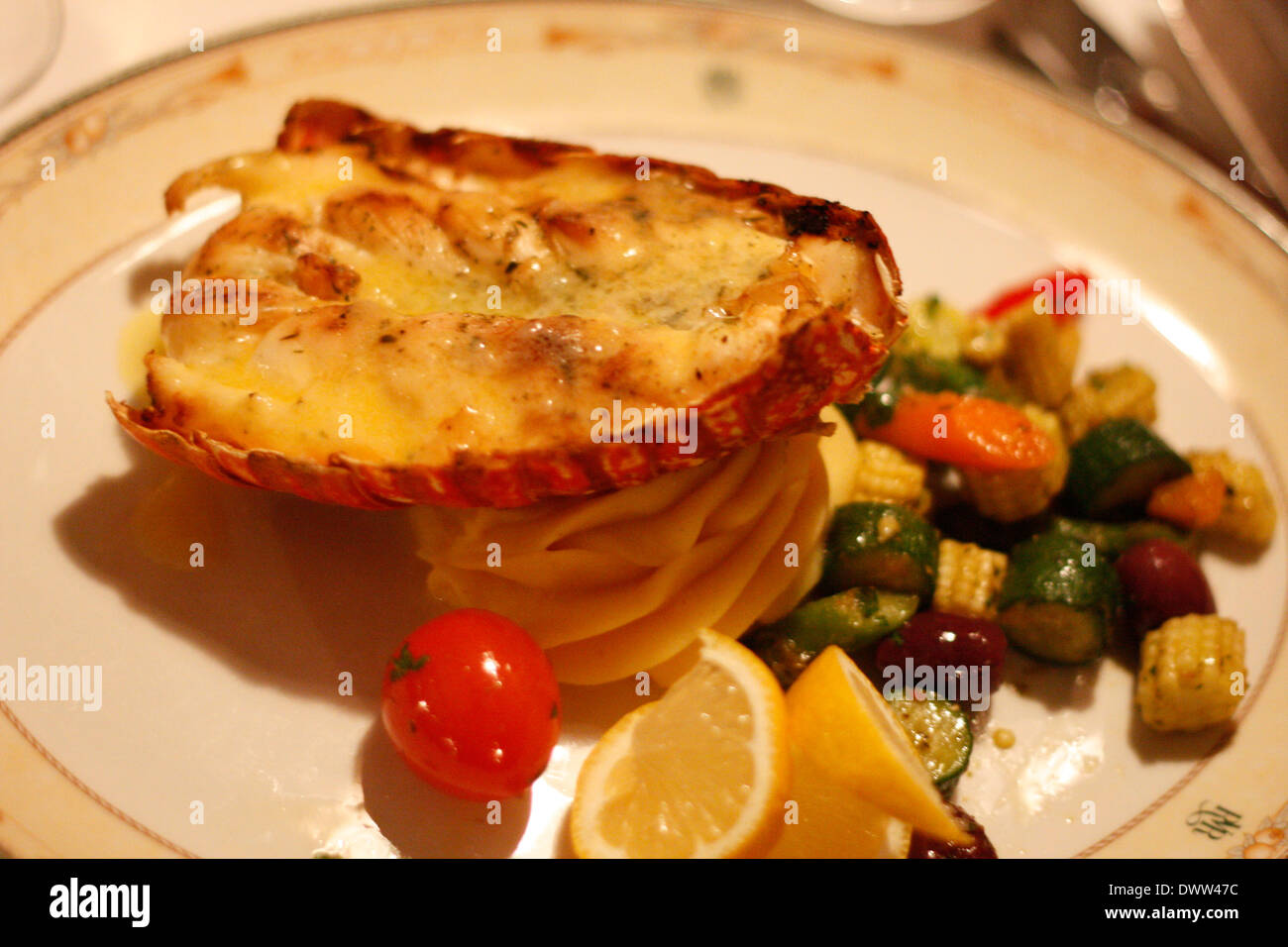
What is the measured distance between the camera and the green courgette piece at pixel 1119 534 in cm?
347

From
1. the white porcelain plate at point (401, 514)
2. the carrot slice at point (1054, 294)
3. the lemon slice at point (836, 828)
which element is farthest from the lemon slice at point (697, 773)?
the carrot slice at point (1054, 294)

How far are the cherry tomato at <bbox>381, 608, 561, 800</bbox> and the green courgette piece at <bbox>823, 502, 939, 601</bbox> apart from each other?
100cm

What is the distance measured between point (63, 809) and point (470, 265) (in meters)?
1.78

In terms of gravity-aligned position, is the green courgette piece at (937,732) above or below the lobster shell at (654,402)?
below

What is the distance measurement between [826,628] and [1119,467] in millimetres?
1168

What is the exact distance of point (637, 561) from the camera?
3.18 m

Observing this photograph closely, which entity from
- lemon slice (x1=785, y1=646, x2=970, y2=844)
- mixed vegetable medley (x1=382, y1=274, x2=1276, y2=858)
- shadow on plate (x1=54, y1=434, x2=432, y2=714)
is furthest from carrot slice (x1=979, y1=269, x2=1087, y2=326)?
shadow on plate (x1=54, y1=434, x2=432, y2=714)

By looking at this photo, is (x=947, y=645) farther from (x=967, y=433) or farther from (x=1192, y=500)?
(x=1192, y=500)

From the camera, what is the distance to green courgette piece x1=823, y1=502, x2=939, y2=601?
10.6ft

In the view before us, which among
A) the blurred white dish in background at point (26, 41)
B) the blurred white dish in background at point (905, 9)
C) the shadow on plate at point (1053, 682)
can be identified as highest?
the blurred white dish in background at point (905, 9)

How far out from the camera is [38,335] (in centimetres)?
360

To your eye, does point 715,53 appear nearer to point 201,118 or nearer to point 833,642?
point 201,118

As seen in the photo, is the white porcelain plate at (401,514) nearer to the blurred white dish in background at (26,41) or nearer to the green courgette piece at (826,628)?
the green courgette piece at (826,628)

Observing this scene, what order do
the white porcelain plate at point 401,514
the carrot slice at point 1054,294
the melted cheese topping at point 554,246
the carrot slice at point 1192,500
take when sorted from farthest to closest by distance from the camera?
the carrot slice at point 1054,294
the carrot slice at point 1192,500
the melted cheese topping at point 554,246
the white porcelain plate at point 401,514
